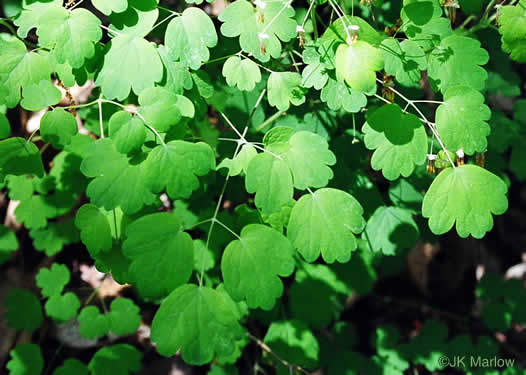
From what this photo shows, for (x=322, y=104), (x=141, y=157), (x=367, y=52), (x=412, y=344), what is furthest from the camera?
(x=412, y=344)

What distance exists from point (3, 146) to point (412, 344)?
6.42ft

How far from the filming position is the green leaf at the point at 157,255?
1.17 meters

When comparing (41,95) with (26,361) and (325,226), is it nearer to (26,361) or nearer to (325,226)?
(325,226)

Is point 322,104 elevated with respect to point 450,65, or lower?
lower

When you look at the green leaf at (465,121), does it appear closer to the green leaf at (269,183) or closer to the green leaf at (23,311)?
the green leaf at (269,183)

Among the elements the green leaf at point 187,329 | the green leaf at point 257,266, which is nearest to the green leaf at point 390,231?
the green leaf at point 257,266

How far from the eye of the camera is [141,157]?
1218 mm

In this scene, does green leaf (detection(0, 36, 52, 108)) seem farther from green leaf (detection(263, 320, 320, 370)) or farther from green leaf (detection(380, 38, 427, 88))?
green leaf (detection(263, 320, 320, 370))

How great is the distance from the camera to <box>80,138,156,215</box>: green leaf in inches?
47.1

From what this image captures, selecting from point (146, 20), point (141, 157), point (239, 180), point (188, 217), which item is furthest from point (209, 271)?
point (146, 20)

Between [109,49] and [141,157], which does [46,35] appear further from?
[141,157]

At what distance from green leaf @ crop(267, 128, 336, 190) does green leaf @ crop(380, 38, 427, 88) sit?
30 cm

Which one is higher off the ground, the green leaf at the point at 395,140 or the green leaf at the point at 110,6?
the green leaf at the point at 110,6

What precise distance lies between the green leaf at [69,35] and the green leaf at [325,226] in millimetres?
745
